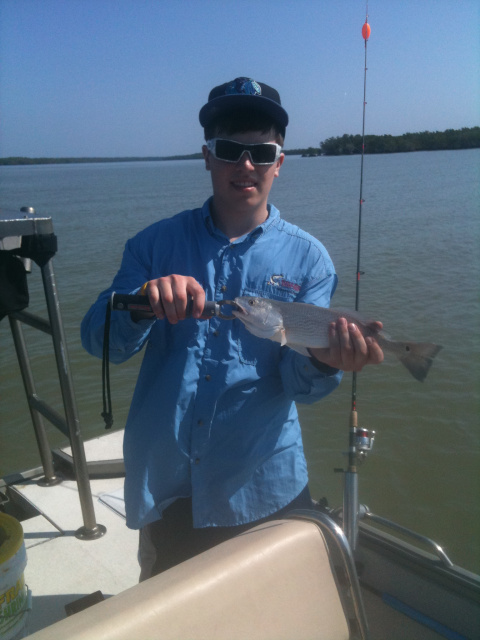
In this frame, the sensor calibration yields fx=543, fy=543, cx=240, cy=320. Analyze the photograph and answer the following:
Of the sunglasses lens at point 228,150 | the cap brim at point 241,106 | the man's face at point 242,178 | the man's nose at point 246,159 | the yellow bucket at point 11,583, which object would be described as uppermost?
the cap brim at point 241,106

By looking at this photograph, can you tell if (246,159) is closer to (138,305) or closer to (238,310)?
(238,310)

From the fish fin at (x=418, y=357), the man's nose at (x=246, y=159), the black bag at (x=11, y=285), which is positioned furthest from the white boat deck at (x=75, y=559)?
the man's nose at (x=246, y=159)

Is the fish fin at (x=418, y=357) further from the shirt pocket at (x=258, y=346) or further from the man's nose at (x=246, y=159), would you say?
the man's nose at (x=246, y=159)

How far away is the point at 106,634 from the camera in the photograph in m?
1.50

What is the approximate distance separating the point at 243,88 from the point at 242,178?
1.29ft

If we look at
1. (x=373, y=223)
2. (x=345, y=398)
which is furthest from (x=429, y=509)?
(x=373, y=223)

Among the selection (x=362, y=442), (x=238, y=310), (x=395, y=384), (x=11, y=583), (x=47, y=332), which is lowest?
(x=395, y=384)

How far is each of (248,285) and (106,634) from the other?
1391mm

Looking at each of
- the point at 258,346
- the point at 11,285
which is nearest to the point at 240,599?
the point at 258,346

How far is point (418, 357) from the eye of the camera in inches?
90.0

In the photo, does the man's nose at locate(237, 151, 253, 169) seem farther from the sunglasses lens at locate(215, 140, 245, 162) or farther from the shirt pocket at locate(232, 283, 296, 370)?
the shirt pocket at locate(232, 283, 296, 370)

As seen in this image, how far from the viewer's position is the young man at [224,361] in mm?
2205

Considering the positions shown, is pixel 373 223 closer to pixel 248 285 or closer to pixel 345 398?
pixel 345 398

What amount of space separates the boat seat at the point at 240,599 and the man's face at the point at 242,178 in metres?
1.32
